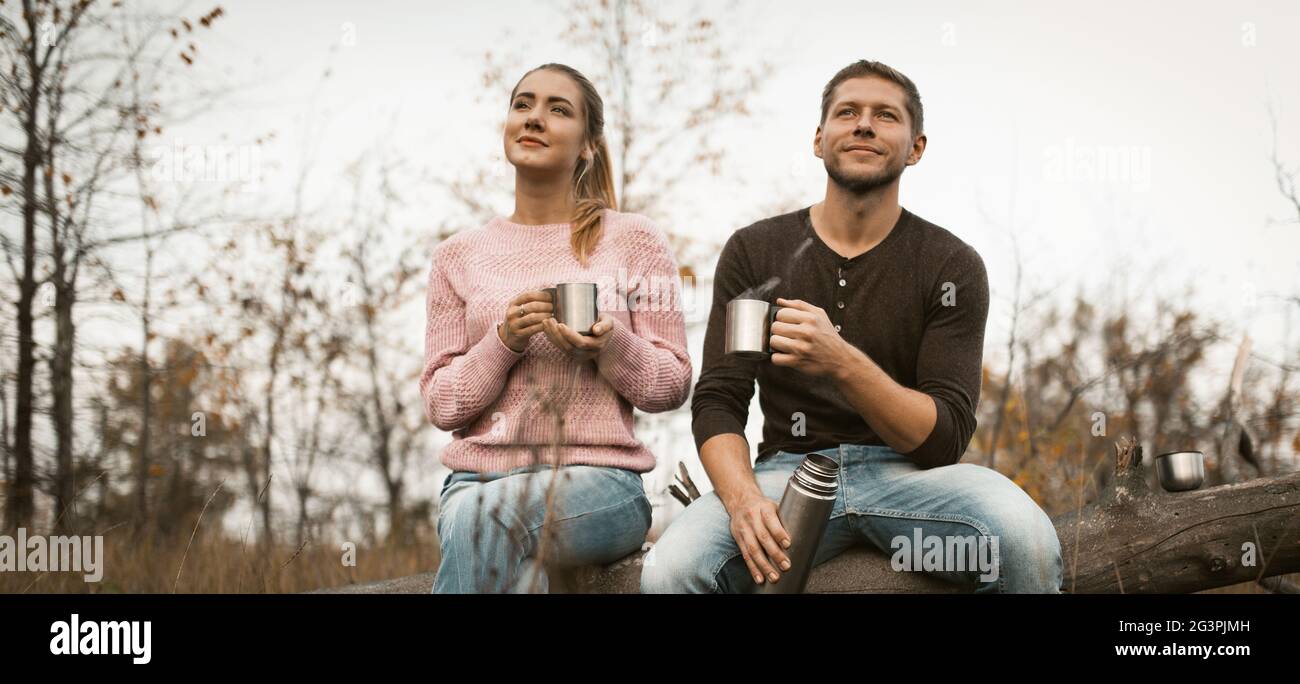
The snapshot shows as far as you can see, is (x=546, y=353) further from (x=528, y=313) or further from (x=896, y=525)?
(x=896, y=525)

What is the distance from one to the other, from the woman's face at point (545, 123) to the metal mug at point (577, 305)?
65cm

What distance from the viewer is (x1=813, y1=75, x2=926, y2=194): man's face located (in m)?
3.00

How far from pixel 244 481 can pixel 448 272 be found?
28.0ft

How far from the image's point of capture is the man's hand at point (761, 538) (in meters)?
2.46

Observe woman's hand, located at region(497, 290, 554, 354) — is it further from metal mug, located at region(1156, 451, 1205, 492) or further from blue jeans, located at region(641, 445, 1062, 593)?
metal mug, located at region(1156, 451, 1205, 492)

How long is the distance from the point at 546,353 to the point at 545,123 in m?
0.72

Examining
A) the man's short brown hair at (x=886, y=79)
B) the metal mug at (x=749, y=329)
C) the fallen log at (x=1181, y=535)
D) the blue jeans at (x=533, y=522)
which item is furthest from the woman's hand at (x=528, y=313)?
the fallen log at (x=1181, y=535)

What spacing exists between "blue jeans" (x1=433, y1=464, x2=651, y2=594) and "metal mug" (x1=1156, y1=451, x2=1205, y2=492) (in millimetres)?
1719

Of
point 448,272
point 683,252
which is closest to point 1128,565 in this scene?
point 448,272
